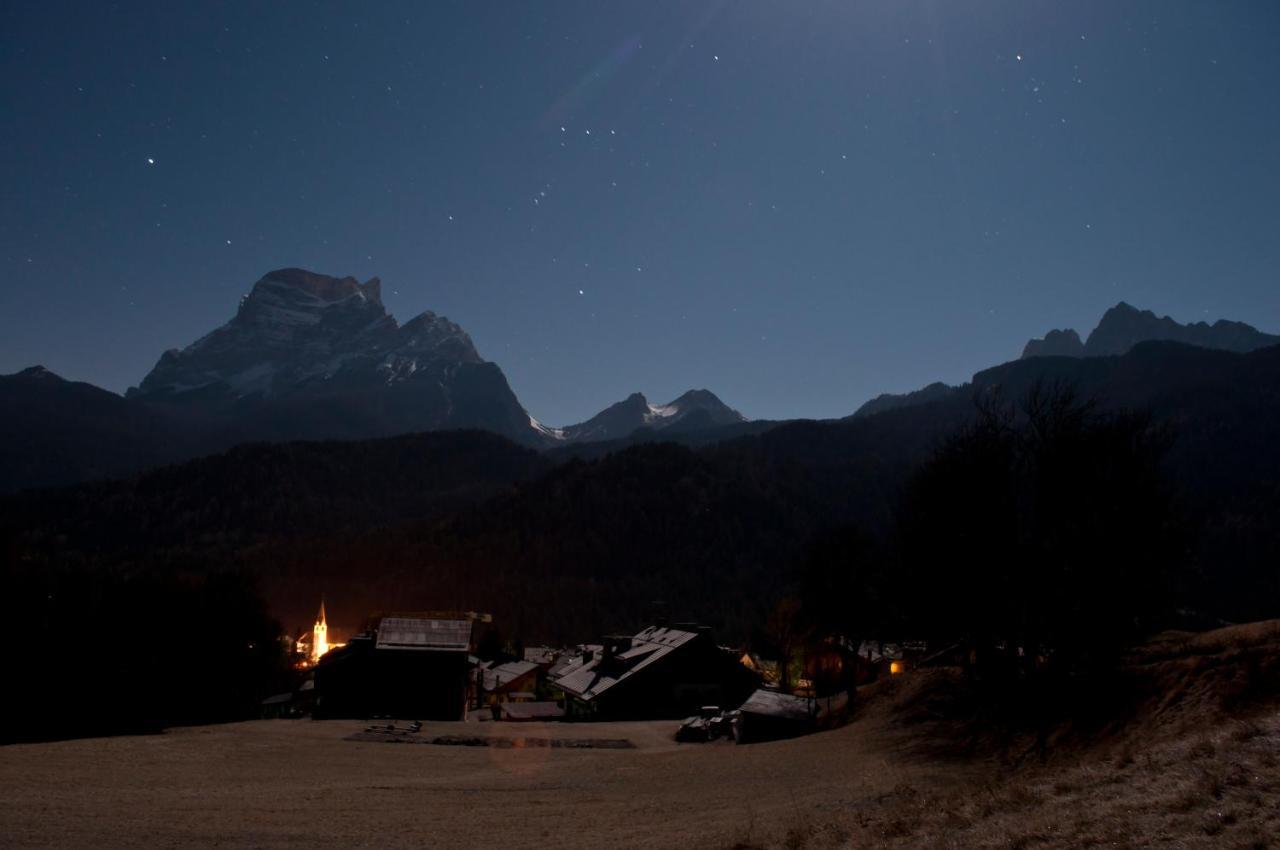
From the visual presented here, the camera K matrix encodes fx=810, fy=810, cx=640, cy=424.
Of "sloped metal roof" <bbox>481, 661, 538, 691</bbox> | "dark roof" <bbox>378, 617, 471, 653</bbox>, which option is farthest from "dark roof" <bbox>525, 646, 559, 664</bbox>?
"dark roof" <bbox>378, 617, 471, 653</bbox>

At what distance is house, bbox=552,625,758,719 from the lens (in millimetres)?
54125

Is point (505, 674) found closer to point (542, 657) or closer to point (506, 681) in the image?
point (506, 681)

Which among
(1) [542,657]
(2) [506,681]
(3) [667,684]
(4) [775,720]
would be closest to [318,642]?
(1) [542,657]

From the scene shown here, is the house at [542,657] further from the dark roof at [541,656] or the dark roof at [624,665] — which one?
the dark roof at [624,665]

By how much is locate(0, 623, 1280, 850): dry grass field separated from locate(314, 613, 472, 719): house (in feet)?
70.8

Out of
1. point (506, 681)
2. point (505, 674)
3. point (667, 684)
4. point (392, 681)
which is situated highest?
point (392, 681)

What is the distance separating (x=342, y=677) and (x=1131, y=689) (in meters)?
48.0

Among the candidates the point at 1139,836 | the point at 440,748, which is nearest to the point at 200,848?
the point at 1139,836

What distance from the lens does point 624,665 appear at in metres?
58.6

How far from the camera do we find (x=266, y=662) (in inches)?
2571

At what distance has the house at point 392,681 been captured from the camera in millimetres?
54469

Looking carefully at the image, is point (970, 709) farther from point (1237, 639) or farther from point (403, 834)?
point (403, 834)

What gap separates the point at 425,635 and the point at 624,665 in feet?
47.2

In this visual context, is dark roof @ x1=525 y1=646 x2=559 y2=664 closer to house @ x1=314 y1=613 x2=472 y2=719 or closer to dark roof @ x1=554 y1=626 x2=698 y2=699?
dark roof @ x1=554 y1=626 x2=698 y2=699
